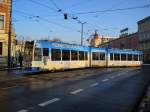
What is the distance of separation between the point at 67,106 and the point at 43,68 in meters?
19.4

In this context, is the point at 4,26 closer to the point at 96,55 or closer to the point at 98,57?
the point at 96,55

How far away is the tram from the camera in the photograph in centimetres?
3006

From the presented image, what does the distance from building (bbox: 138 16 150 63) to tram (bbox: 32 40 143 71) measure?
45124 millimetres

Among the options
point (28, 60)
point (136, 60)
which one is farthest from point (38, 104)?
point (136, 60)

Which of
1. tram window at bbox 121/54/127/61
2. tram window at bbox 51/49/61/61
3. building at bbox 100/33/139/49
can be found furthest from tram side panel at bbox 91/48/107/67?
building at bbox 100/33/139/49

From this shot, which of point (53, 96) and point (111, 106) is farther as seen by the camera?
point (53, 96)

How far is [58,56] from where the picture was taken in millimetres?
33344

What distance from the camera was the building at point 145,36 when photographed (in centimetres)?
10054

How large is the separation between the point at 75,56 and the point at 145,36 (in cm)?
6938

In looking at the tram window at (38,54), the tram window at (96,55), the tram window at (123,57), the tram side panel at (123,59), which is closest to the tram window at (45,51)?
the tram window at (38,54)

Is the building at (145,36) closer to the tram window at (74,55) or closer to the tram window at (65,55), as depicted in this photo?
the tram window at (74,55)

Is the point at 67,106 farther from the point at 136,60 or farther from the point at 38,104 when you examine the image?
the point at 136,60

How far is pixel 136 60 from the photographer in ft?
182

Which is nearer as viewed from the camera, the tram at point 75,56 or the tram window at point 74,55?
the tram at point 75,56
